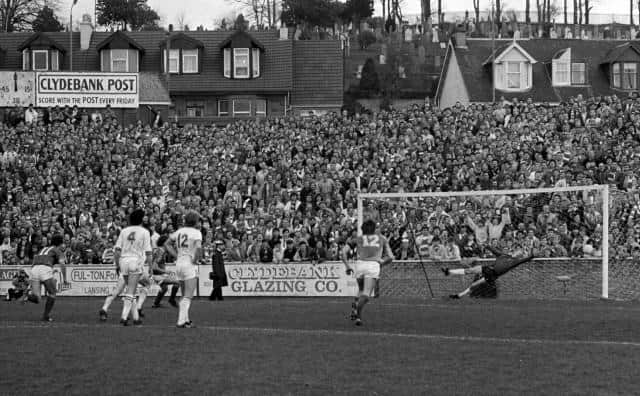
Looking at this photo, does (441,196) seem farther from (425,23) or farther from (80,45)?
(425,23)

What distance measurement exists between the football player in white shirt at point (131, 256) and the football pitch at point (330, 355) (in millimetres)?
517

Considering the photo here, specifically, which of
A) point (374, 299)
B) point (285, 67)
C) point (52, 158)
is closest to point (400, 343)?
point (374, 299)

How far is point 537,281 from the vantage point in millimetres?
28531

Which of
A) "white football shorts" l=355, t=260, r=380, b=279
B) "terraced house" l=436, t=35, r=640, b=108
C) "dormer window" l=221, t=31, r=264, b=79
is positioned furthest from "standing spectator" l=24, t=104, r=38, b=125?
"white football shorts" l=355, t=260, r=380, b=279

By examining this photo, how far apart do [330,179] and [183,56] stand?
114 feet

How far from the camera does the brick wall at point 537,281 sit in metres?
27.5

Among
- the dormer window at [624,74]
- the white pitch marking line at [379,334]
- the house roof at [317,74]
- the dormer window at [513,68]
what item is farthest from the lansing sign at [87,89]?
the white pitch marking line at [379,334]

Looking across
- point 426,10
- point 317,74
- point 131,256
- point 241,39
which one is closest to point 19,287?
point 131,256

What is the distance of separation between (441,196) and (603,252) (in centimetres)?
486

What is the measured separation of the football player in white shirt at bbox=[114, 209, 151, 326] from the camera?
62.7 feet

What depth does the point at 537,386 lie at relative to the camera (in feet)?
40.5

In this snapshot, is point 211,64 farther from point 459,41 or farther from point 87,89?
point 87,89

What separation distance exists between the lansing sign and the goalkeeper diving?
2629 cm

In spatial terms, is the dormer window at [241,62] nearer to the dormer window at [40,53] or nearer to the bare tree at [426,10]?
the dormer window at [40,53]
